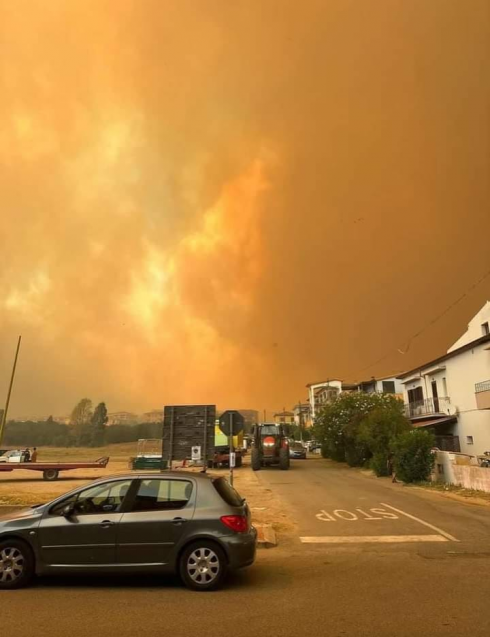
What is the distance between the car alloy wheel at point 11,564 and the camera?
19.8 feet

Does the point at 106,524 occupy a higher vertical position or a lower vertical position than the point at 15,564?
higher

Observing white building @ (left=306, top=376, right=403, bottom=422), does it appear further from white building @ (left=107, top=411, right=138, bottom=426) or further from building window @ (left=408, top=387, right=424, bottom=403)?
white building @ (left=107, top=411, right=138, bottom=426)

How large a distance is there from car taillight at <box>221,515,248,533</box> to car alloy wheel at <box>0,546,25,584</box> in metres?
2.67

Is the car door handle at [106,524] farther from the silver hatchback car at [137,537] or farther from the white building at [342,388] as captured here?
the white building at [342,388]

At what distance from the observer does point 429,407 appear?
131 feet

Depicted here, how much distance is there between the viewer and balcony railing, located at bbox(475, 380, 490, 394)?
1146 inches

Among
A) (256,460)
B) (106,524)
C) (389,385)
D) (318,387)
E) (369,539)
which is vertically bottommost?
(369,539)

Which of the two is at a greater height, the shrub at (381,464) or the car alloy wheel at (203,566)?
the shrub at (381,464)

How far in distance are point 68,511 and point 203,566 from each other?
6.35 feet

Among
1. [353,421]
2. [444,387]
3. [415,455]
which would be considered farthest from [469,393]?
[415,455]

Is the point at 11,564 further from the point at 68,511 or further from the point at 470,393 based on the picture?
the point at 470,393

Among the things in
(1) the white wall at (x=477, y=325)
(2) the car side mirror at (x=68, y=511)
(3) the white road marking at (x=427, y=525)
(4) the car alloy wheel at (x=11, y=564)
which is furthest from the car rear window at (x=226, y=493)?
(1) the white wall at (x=477, y=325)

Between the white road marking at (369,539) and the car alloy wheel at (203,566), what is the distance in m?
3.87

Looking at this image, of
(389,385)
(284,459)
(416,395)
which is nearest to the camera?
(284,459)
